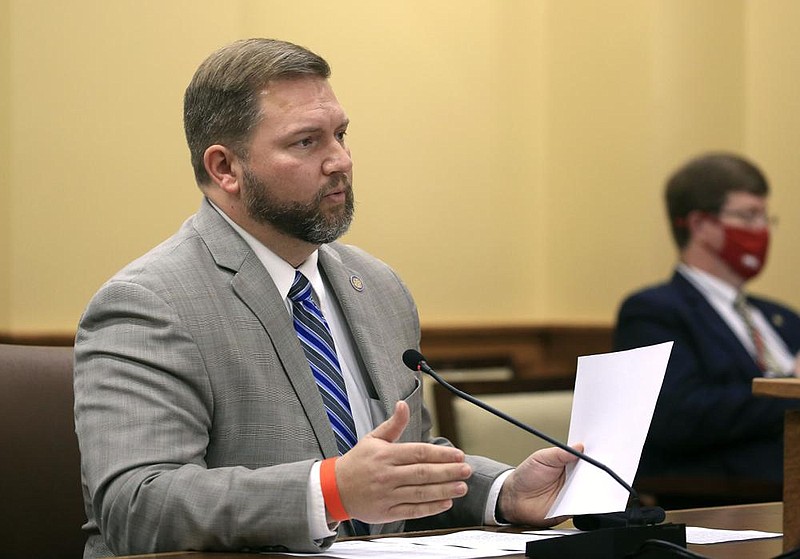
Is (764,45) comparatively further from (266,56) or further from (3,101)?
(266,56)

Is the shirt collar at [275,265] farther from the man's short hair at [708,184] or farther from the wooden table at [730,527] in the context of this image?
the man's short hair at [708,184]

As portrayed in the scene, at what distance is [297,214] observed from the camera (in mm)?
2352

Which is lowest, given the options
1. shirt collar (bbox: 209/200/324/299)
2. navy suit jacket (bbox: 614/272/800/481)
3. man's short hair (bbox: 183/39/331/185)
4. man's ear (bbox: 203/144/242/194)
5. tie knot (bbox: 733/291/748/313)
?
navy suit jacket (bbox: 614/272/800/481)

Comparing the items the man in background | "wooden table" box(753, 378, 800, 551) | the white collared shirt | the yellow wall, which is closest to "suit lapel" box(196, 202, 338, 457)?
"wooden table" box(753, 378, 800, 551)

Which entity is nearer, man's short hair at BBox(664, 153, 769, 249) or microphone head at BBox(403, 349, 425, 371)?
microphone head at BBox(403, 349, 425, 371)

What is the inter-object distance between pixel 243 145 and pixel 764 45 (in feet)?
12.7

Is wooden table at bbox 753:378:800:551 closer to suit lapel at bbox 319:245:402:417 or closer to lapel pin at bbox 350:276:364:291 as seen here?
suit lapel at bbox 319:245:402:417

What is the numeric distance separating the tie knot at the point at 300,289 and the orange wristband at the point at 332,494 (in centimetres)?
57

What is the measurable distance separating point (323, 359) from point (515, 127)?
3647 millimetres

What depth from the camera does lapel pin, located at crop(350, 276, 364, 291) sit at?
8.38 feet

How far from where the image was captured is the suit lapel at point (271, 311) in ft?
7.23

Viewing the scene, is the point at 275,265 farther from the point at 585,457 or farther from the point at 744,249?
the point at 744,249

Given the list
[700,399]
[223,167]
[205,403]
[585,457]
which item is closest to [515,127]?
[700,399]

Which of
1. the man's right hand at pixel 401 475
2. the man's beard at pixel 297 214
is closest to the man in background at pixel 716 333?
the man's beard at pixel 297 214
